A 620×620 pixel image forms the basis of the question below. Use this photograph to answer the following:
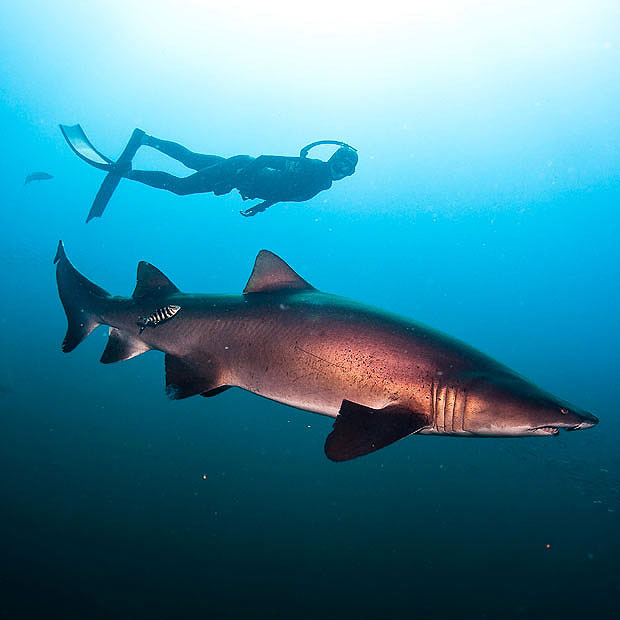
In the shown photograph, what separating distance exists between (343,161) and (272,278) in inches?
386

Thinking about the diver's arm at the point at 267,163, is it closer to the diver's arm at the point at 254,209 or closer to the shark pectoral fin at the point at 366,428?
the diver's arm at the point at 254,209

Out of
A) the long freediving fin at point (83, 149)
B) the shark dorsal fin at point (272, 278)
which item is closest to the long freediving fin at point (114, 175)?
the long freediving fin at point (83, 149)

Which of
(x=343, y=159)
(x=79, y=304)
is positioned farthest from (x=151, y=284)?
(x=343, y=159)

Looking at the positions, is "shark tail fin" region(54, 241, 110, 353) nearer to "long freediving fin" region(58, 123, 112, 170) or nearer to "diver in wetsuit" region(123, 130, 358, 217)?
"diver in wetsuit" region(123, 130, 358, 217)

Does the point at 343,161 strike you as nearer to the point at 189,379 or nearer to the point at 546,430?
the point at 189,379

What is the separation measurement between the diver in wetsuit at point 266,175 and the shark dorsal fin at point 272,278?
9.06 meters

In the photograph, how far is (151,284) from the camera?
10.4 feet

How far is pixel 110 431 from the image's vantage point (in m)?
11.6

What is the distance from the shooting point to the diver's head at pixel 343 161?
11414mm

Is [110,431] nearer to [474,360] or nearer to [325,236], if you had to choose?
[474,360]

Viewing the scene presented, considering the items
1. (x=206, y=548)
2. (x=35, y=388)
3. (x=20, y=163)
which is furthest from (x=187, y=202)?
(x=206, y=548)

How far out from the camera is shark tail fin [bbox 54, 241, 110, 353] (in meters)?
3.40

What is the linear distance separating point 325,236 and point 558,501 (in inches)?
6884

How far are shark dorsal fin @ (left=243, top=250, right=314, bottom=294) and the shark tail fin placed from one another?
159 centimetres
